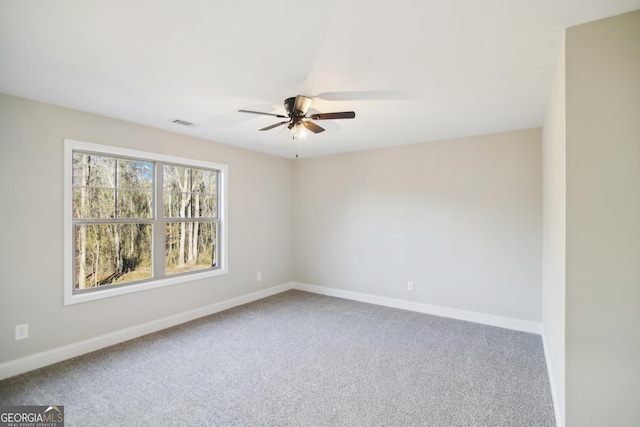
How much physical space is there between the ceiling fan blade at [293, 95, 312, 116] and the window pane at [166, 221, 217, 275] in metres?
2.46

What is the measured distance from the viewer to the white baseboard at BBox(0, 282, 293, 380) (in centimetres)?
267

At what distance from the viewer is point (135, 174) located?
362 centimetres

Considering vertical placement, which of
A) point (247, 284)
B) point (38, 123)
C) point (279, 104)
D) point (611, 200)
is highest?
point (279, 104)

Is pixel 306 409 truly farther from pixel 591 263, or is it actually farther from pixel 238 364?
pixel 591 263

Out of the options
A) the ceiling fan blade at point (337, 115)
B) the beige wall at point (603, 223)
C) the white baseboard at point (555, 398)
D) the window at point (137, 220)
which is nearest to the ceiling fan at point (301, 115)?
the ceiling fan blade at point (337, 115)

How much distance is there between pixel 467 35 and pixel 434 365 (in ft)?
8.85

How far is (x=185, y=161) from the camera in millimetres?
4008

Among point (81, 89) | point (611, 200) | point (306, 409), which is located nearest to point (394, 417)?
point (306, 409)

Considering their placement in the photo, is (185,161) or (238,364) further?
(185,161)

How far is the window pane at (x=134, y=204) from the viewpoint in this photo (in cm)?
348

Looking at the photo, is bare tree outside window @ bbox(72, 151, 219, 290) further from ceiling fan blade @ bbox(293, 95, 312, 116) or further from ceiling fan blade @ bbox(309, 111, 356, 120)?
ceiling fan blade @ bbox(309, 111, 356, 120)

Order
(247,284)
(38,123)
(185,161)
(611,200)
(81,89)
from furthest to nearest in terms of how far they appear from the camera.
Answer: (247,284) < (185,161) < (38,123) < (81,89) < (611,200)

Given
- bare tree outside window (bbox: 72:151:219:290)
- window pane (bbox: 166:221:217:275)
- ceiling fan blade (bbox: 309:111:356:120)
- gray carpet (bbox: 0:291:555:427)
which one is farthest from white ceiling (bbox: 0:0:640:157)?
gray carpet (bbox: 0:291:555:427)

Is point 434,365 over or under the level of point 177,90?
under
